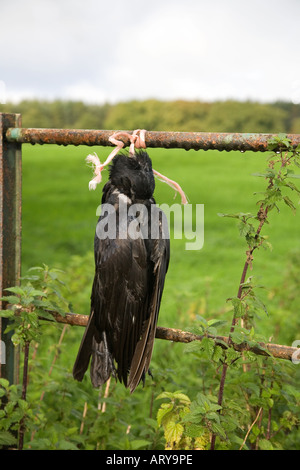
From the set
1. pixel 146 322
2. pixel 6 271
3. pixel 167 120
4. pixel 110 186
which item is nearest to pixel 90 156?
pixel 110 186

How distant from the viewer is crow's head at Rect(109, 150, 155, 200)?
1.66 meters

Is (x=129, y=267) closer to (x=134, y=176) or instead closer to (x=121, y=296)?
(x=121, y=296)

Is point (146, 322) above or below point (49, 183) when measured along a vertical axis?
Answer: below

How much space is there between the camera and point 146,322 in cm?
179

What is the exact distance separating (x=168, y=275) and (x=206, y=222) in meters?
2.54

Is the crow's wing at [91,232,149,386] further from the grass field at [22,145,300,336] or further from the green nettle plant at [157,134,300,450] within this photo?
the grass field at [22,145,300,336]

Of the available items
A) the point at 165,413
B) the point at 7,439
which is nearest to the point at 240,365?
the point at 165,413

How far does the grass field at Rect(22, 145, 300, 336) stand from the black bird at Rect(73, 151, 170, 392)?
1948mm

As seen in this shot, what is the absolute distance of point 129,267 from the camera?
66.3 inches

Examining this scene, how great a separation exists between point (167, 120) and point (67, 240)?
435 centimetres

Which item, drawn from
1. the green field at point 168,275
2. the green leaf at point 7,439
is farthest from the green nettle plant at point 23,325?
the green field at point 168,275

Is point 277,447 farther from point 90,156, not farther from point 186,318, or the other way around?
point 186,318

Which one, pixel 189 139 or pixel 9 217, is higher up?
pixel 189 139
